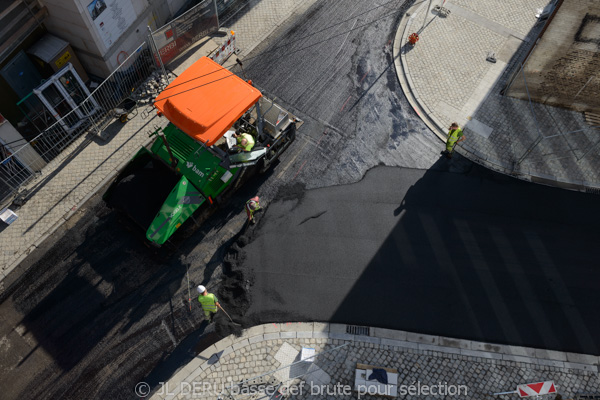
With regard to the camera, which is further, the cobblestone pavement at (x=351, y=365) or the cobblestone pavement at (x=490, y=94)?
the cobblestone pavement at (x=490, y=94)

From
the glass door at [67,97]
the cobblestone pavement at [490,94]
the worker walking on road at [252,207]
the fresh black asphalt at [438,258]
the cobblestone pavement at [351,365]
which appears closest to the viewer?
the cobblestone pavement at [351,365]

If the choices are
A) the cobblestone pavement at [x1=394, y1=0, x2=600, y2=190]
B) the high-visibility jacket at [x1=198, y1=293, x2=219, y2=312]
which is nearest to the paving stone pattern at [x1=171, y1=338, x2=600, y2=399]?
the high-visibility jacket at [x1=198, y1=293, x2=219, y2=312]

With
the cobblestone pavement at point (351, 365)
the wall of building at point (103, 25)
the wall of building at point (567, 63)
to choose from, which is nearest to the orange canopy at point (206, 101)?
the wall of building at point (103, 25)

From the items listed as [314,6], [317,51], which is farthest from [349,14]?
[317,51]

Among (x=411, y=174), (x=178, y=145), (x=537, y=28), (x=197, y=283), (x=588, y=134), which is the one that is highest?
(x=537, y=28)

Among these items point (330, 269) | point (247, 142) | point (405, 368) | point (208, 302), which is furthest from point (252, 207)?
point (405, 368)

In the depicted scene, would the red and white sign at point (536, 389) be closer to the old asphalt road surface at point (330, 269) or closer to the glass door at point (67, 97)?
the old asphalt road surface at point (330, 269)

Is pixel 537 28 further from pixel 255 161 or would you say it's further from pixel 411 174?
pixel 255 161
